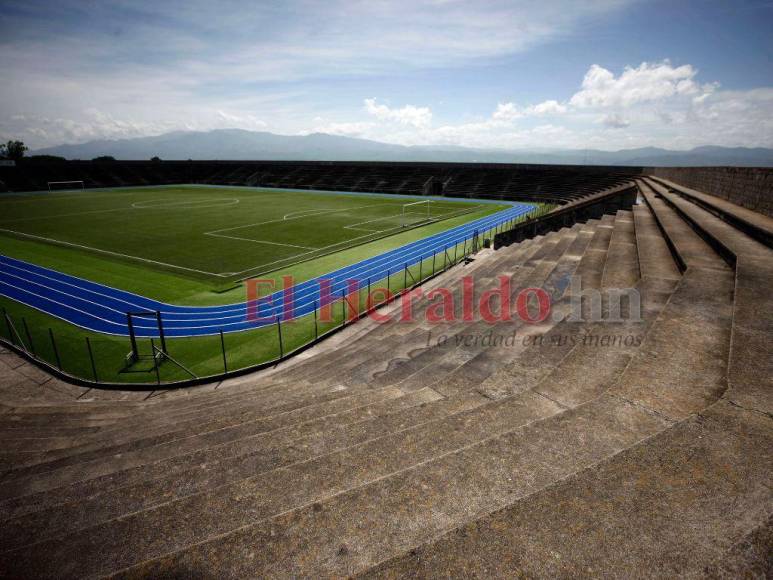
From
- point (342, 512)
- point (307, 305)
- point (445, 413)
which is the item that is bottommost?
point (307, 305)

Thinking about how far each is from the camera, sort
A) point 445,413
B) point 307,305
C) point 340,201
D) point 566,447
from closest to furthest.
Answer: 1. point 566,447
2. point 445,413
3. point 307,305
4. point 340,201

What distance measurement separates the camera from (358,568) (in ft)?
9.04

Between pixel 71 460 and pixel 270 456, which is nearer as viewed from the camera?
pixel 270 456


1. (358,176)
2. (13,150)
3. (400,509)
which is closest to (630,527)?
(400,509)

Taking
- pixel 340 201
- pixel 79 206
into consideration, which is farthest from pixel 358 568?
pixel 79 206

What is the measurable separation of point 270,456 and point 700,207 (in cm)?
2457

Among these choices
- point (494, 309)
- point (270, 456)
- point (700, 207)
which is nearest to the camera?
point (270, 456)

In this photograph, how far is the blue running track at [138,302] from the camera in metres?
15.7

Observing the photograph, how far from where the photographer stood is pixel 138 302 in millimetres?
17984

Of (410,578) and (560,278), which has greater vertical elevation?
(410,578)

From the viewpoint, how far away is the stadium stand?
55.4 metres

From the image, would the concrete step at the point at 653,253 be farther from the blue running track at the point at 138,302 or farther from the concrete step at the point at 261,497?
the blue running track at the point at 138,302

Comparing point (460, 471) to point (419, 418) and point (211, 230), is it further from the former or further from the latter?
point (211, 230)

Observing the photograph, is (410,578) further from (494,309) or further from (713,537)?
(494,309)
